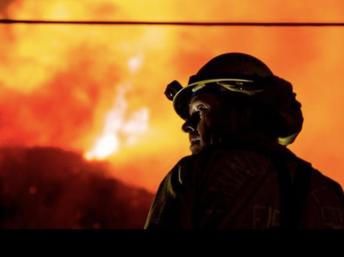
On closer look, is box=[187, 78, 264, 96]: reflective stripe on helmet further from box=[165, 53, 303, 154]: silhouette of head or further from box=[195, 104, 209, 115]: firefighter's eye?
box=[195, 104, 209, 115]: firefighter's eye

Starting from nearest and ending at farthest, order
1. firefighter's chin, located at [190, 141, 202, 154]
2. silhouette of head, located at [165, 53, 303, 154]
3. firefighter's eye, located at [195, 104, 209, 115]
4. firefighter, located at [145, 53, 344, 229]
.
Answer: firefighter, located at [145, 53, 344, 229] → silhouette of head, located at [165, 53, 303, 154] → firefighter's eye, located at [195, 104, 209, 115] → firefighter's chin, located at [190, 141, 202, 154]

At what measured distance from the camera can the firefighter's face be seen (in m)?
7.29

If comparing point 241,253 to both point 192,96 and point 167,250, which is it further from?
point 192,96

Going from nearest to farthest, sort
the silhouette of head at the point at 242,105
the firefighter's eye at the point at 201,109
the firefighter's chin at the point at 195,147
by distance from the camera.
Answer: the silhouette of head at the point at 242,105 < the firefighter's eye at the point at 201,109 < the firefighter's chin at the point at 195,147

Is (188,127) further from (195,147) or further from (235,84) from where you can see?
(235,84)

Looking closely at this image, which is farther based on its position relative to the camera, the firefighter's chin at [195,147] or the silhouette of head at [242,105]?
the firefighter's chin at [195,147]

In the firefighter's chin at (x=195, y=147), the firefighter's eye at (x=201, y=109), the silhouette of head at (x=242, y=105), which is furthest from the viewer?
the firefighter's chin at (x=195, y=147)

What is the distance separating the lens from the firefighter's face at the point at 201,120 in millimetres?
7289

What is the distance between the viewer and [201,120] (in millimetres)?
7371

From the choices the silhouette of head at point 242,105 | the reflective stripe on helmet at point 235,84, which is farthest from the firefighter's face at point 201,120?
the reflective stripe on helmet at point 235,84

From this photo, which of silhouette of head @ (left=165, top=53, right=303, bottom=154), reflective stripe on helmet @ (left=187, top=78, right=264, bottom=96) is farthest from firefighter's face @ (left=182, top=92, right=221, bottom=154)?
reflective stripe on helmet @ (left=187, top=78, right=264, bottom=96)

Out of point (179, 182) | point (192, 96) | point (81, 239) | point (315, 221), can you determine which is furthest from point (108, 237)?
point (192, 96)

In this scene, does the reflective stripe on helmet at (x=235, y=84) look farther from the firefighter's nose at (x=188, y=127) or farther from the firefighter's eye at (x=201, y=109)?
the firefighter's nose at (x=188, y=127)

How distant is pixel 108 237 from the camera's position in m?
5.56
